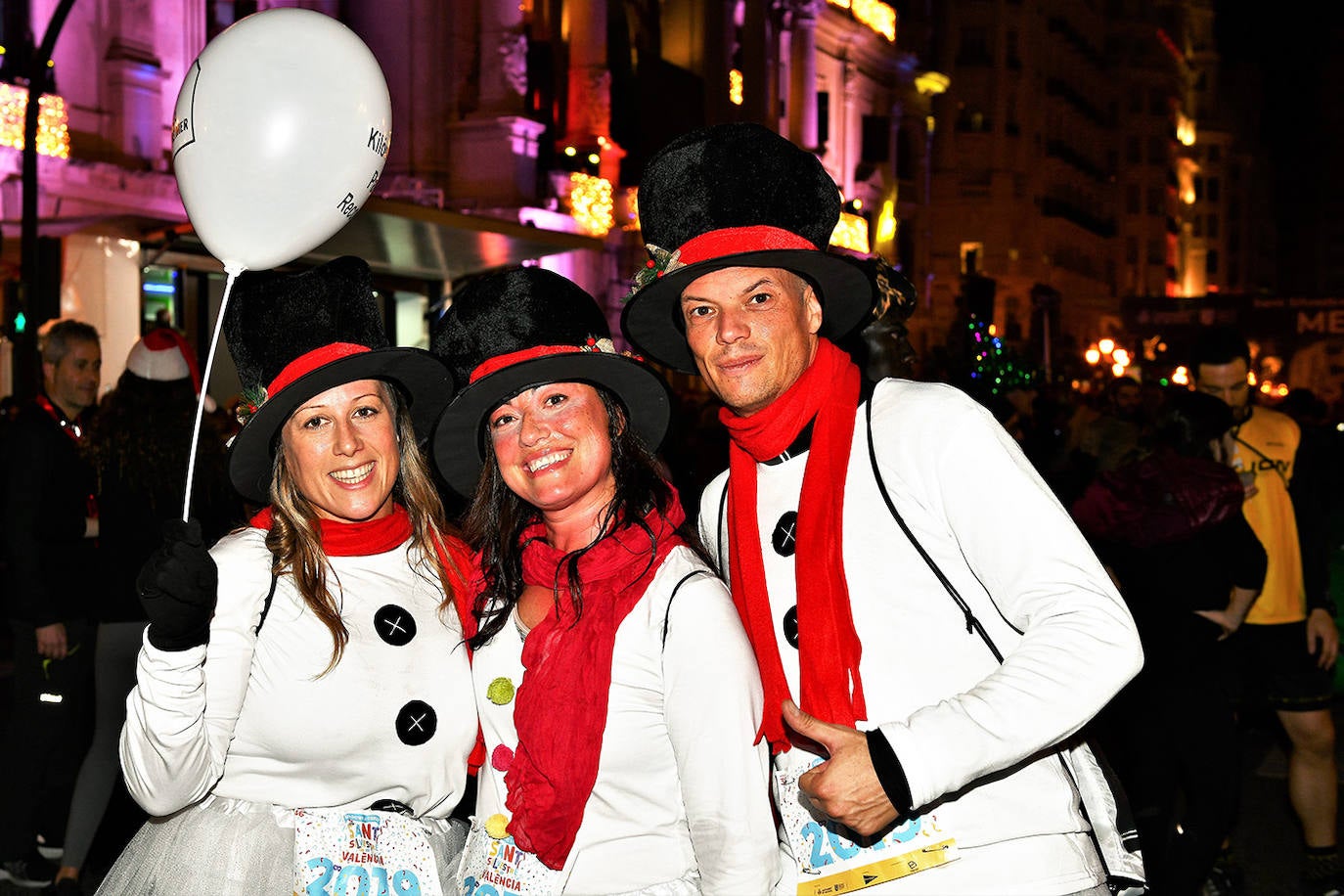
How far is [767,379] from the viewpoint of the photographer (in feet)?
9.70

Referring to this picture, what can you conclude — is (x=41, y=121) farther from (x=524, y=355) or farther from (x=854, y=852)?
(x=854, y=852)

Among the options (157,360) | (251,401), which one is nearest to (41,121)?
(157,360)

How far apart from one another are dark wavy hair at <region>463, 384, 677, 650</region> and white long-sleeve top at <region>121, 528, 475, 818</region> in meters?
0.18

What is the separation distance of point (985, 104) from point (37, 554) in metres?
53.2

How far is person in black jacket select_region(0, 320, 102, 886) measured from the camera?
6.07 meters

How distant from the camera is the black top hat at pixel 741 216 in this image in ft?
9.93

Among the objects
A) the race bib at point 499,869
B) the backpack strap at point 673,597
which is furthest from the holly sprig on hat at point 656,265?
the race bib at point 499,869

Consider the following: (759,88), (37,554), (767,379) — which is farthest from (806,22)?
(767,379)

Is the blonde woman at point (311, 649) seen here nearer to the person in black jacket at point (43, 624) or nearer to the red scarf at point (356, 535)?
the red scarf at point (356, 535)

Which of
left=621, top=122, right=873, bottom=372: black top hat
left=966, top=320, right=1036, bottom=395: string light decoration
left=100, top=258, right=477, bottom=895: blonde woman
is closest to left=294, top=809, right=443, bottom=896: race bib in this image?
left=100, top=258, right=477, bottom=895: blonde woman

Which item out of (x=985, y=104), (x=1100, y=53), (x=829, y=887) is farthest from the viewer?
(x=1100, y=53)

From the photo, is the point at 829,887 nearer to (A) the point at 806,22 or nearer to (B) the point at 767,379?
(B) the point at 767,379

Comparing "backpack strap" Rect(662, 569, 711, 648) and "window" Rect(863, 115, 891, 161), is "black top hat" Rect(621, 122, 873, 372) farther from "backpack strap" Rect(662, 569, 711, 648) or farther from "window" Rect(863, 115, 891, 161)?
"window" Rect(863, 115, 891, 161)

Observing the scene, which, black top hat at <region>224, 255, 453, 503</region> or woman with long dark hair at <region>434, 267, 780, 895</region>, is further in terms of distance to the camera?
black top hat at <region>224, 255, 453, 503</region>
